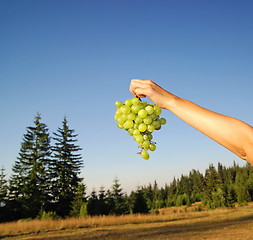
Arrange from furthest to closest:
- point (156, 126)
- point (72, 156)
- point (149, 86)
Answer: point (72, 156)
point (156, 126)
point (149, 86)

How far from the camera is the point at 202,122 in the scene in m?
1.10

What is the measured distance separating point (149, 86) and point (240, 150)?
614 mm

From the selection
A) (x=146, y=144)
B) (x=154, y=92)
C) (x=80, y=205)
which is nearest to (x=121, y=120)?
(x=146, y=144)

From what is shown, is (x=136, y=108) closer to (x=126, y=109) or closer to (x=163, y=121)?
(x=126, y=109)

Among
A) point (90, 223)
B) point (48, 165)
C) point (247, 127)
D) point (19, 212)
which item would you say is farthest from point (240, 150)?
point (48, 165)

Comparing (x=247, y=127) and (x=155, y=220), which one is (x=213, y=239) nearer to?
(x=155, y=220)

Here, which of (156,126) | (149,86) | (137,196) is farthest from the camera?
(137,196)

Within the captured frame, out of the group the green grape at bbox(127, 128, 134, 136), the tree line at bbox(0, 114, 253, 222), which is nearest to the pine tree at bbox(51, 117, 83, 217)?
the tree line at bbox(0, 114, 253, 222)

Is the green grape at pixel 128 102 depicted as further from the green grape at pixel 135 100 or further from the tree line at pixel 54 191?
the tree line at pixel 54 191

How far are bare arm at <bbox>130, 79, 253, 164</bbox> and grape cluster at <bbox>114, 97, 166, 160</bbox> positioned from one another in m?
0.55

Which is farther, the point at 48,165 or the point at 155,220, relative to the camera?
the point at 48,165

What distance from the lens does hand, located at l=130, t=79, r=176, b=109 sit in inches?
51.5

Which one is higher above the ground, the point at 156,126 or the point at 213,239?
the point at 156,126

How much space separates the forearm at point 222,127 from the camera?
1.00 m
